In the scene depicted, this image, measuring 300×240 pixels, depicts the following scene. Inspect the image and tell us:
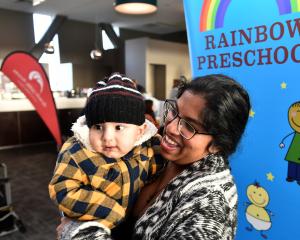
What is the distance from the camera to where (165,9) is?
7.60 meters

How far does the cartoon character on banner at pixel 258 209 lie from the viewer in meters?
1.22

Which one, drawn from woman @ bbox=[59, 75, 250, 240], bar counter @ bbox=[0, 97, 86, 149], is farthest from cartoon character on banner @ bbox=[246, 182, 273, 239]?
bar counter @ bbox=[0, 97, 86, 149]

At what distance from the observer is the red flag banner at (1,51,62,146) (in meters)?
2.57

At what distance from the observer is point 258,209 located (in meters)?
1.25

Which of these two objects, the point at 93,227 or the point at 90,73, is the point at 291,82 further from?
the point at 90,73

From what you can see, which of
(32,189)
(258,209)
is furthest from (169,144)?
(32,189)

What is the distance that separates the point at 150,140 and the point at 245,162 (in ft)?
1.46

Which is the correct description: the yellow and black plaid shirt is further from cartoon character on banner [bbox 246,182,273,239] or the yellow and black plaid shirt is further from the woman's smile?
cartoon character on banner [bbox 246,182,273,239]

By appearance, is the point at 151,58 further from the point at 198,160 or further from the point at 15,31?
the point at 198,160

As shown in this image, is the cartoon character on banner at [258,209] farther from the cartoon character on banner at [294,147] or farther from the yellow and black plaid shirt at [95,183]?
the yellow and black plaid shirt at [95,183]

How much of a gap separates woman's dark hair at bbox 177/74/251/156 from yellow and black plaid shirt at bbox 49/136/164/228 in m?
0.30

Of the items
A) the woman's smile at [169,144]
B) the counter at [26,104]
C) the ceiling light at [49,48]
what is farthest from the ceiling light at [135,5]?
the woman's smile at [169,144]

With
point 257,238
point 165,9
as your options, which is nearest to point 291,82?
point 257,238

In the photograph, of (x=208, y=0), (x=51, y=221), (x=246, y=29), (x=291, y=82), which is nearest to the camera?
(x=291, y=82)
